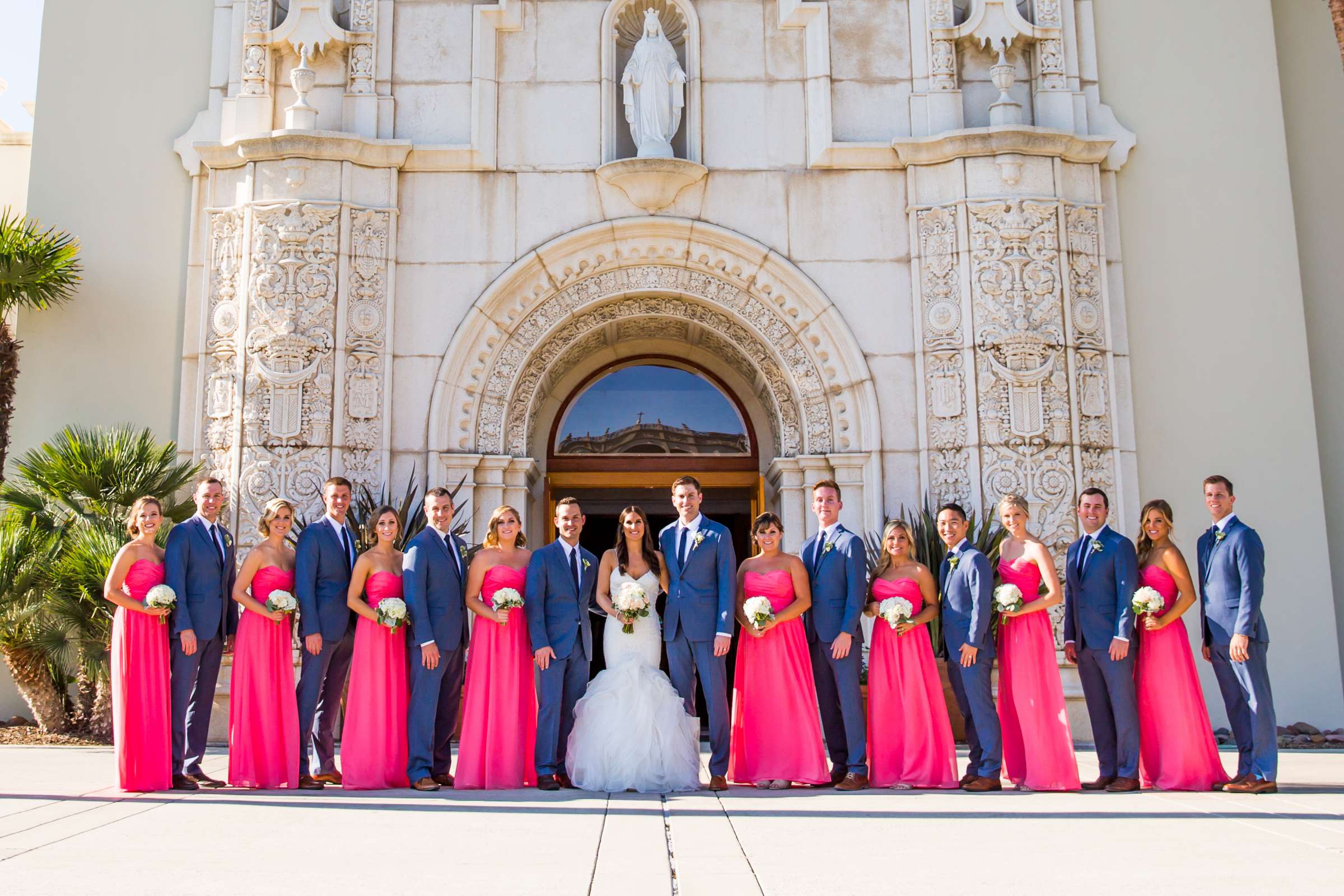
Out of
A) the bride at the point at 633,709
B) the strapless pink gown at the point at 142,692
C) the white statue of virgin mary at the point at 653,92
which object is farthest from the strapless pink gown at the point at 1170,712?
the white statue of virgin mary at the point at 653,92

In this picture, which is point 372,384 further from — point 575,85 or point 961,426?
point 961,426

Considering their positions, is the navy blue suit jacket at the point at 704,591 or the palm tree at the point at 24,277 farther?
the palm tree at the point at 24,277

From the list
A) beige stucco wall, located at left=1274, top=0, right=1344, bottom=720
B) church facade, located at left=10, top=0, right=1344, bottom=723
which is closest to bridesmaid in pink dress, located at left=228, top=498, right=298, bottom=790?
church facade, located at left=10, top=0, right=1344, bottom=723

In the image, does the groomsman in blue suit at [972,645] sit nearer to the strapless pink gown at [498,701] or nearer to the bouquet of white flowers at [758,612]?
the bouquet of white flowers at [758,612]

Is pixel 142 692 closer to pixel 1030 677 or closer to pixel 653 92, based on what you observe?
pixel 1030 677

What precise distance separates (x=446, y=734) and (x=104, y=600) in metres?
3.75

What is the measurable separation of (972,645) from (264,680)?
4450 mm

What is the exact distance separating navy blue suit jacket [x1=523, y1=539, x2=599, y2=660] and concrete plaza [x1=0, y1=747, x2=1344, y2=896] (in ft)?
3.12

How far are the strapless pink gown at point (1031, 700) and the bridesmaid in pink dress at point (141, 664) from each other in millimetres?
5164

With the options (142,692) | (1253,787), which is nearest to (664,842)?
(142,692)

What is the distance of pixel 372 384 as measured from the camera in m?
10.9

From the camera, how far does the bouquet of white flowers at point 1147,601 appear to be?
7133 mm

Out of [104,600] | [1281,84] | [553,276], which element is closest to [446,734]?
[104,600]

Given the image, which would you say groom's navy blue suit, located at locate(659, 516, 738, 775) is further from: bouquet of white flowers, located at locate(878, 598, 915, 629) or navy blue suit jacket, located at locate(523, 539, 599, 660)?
bouquet of white flowers, located at locate(878, 598, 915, 629)
